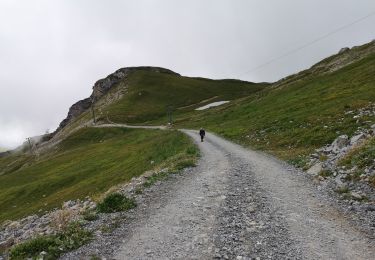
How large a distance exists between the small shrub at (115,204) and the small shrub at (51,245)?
Answer: 326cm

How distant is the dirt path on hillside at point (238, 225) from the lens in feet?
38.7

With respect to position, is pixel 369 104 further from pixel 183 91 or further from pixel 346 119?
pixel 183 91

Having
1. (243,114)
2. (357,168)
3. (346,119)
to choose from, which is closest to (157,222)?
(357,168)

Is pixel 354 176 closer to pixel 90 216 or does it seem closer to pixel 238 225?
pixel 238 225

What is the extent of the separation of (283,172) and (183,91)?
539ft

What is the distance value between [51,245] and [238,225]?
6854mm

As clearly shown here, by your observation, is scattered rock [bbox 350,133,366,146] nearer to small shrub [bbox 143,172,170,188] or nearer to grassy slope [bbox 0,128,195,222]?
small shrub [bbox 143,172,170,188]

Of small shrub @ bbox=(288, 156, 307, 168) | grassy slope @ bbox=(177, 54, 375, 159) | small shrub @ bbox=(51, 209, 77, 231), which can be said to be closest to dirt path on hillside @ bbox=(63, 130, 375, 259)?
small shrub @ bbox=(51, 209, 77, 231)

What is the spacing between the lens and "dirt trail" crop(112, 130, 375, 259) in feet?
38.7

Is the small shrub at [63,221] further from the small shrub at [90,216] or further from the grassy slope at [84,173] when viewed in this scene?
the grassy slope at [84,173]

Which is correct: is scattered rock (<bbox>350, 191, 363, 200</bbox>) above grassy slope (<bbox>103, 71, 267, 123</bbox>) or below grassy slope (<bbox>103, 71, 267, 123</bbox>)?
below

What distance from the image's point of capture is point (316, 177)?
22453mm

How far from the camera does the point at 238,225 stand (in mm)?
14047

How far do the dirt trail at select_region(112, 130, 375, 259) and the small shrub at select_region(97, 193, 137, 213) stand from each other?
5.06 ft
